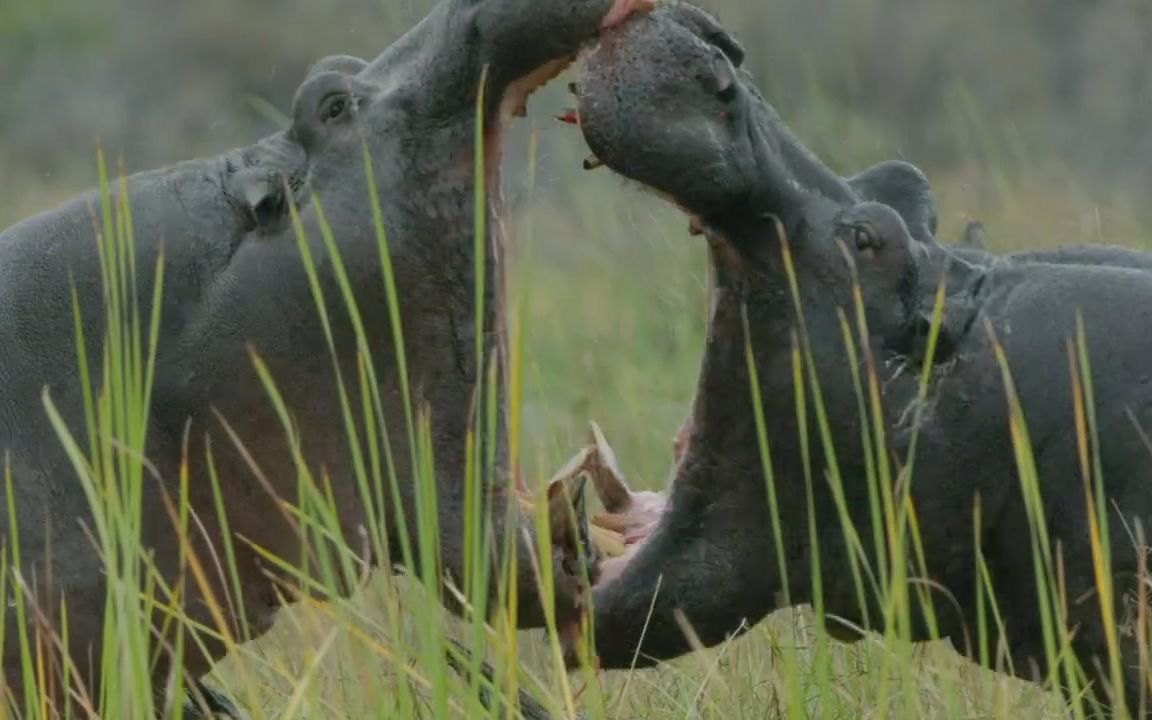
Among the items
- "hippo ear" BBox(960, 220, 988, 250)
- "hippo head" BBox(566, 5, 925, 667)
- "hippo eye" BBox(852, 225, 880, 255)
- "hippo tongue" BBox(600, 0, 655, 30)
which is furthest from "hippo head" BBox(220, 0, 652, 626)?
"hippo ear" BBox(960, 220, 988, 250)

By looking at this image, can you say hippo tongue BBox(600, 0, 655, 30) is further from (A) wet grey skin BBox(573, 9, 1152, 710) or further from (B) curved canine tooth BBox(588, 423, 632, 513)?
(B) curved canine tooth BBox(588, 423, 632, 513)

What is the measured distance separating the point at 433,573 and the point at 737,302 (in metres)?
0.87

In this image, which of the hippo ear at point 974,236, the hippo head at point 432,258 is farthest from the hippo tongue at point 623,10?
the hippo ear at point 974,236

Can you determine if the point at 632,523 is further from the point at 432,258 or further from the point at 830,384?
the point at 432,258

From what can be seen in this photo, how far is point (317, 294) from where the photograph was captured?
3.01 metres

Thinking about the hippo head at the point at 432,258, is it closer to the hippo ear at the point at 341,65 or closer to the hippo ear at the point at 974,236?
the hippo ear at the point at 341,65

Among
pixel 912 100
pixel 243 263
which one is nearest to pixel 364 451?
pixel 243 263

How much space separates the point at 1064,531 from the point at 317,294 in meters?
1.13

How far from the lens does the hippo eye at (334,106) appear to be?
355 cm

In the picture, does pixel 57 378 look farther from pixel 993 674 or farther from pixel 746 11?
pixel 746 11

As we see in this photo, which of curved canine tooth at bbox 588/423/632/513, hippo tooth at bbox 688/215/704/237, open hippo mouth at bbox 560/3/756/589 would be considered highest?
open hippo mouth at bbox 560/3/756/589

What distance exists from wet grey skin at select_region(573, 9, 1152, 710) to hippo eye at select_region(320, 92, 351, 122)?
382 millimetres

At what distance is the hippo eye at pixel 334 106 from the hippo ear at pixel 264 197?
0.12 metres

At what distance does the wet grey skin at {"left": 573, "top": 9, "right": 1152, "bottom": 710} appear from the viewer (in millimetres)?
3373
